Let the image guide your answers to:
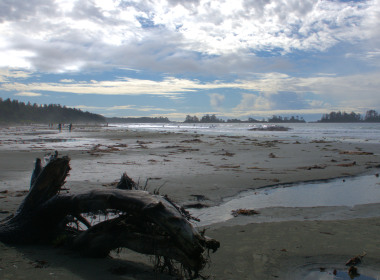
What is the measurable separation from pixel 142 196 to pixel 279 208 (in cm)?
415

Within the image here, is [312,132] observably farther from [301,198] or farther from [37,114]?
[37,114]

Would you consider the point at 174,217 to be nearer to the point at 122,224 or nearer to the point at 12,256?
the point at 122,224

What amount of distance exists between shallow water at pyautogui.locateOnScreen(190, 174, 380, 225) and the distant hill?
132m

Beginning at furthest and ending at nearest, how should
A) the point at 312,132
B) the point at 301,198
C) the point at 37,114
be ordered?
the point at 37,114 < the point at 312,132 < the point at 301,198

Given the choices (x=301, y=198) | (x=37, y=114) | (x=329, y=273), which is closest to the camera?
(x=329, y=273)

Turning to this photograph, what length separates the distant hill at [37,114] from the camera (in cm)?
13512

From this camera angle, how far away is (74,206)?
4.17 m

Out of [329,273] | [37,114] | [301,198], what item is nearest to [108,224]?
[329,273]

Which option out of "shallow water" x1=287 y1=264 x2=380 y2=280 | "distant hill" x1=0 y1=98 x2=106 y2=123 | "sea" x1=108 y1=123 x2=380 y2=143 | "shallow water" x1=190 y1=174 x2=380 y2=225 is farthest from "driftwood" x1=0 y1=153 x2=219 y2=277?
"distant hill" x1=0 y1=98 x2=106 y2=123

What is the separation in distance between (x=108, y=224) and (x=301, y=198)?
557 centimetres

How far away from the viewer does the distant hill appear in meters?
135

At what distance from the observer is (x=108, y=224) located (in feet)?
12.8

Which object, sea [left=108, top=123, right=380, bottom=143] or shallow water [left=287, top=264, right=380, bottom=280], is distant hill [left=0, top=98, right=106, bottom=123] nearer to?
sea [left=108, top=123, right=380, bottom=143]

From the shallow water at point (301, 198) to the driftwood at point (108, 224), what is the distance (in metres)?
2.29
